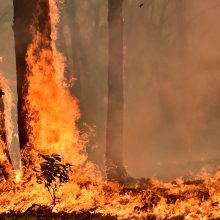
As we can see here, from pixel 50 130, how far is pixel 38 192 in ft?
6.38

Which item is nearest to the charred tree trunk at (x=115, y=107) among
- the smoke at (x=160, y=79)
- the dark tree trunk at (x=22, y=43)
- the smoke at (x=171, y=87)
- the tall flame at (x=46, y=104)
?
the tall flame at (x=46, y=104)

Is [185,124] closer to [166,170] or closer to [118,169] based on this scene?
[166,170]

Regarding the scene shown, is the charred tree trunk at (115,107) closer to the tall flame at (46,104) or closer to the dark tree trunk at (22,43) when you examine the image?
the tall flame at (46,104)

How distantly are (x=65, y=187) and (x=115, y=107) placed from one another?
15.0 feet

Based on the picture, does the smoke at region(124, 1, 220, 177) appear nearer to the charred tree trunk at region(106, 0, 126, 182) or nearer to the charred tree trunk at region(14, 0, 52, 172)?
the charred tree trunk at region(106, 0, 126, 182)

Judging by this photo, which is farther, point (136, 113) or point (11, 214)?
point (136, 113)

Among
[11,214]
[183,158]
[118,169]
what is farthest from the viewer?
[183,158]

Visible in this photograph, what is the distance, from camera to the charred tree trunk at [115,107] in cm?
1293

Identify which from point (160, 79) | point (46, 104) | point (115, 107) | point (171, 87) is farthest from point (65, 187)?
point (160, 79)

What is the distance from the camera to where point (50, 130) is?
34.2ft

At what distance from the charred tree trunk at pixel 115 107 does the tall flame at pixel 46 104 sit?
7.64 feet

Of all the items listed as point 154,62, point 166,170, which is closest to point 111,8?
point 166,170

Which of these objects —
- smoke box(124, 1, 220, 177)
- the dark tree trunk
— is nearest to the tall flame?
the dark tree trunk

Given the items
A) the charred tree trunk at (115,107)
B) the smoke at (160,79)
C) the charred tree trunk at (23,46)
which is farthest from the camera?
the smoke at (160,79)
